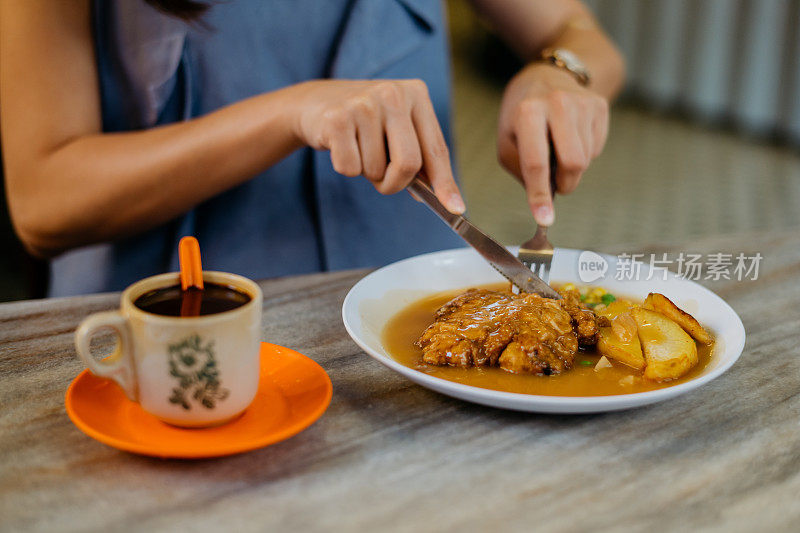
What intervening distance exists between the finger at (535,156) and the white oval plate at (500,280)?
0.44 feet

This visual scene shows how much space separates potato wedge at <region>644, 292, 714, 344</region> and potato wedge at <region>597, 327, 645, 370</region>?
0.29 feet

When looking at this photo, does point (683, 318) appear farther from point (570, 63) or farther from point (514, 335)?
point (570, 63)

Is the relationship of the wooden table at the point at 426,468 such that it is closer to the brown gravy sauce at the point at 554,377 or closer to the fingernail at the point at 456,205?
the brown gravy sauce at the point at 554,377

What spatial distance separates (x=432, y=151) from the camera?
3.68 ft

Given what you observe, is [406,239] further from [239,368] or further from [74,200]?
[239,368]

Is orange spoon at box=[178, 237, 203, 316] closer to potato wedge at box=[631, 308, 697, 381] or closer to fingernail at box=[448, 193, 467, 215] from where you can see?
fingernail at box=[448, 193, 467, 215]

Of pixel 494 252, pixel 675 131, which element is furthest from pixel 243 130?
pixel 675 131

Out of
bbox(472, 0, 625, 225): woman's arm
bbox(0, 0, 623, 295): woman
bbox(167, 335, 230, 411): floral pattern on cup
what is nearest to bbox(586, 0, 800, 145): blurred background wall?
bbox(472, 0, 625, 225): woman's arm

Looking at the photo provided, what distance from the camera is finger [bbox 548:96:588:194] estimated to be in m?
1.26

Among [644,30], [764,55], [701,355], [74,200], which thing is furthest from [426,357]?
[644,30]

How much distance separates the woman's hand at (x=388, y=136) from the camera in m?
1.10

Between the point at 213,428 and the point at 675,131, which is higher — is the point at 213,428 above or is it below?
above

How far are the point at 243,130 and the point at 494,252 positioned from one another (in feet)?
1.70

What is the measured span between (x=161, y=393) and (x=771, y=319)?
0.98 metres
